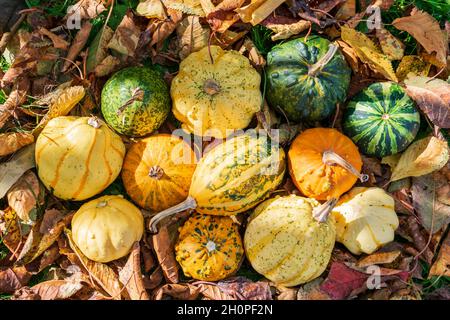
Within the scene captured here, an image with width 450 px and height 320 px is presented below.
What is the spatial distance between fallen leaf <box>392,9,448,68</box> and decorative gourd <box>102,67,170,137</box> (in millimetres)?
1805

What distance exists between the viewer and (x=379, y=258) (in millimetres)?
3859

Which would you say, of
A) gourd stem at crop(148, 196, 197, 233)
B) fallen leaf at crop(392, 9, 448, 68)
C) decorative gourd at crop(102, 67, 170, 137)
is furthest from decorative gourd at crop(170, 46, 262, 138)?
fallen leaf at crop(392, 9, 448, 68)

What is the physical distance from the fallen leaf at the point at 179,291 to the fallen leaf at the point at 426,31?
2.37 metres

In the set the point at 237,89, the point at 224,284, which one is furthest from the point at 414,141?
the point at 224,284

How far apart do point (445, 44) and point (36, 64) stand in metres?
2.98

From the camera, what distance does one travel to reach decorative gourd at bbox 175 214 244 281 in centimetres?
376

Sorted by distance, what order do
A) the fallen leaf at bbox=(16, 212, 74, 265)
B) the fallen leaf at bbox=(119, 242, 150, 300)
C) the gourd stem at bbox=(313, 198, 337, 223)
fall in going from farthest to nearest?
the fallen leaf at bbox=(16, 212, 74, 265)
the fallen leaf at bbox=(119, 242, 150, 300)
the gourd stem at bbox=(313, 198, 337, 223)

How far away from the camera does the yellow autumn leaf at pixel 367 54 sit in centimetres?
404

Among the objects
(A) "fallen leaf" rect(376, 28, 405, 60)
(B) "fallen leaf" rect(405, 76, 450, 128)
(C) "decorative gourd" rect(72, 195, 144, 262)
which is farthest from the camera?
(A) "fallen leaf" rect(376, 28, 405, 60)

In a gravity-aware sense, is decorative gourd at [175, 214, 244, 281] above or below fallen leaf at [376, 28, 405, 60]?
below

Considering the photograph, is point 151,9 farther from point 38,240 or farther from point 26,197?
point 38,240

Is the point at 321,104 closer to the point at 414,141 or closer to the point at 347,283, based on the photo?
the point at 414,141

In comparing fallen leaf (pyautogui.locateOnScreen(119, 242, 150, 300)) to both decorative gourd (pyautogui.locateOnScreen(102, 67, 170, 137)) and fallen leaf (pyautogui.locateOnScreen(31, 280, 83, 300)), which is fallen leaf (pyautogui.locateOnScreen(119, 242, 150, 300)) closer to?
fallen leaf (pyautogui.locateOnScreen(31, 280, 83, 300))

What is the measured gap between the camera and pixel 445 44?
4.12 meters
